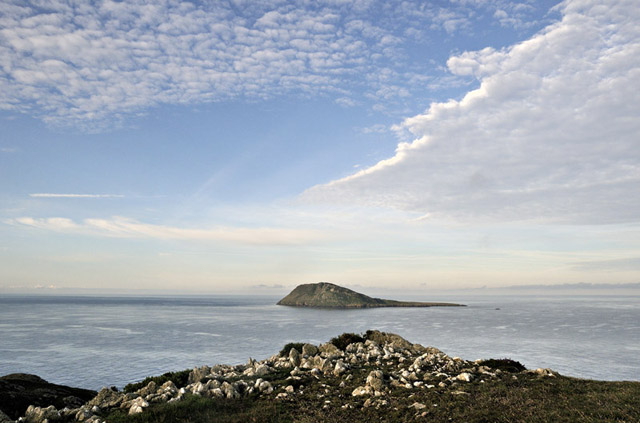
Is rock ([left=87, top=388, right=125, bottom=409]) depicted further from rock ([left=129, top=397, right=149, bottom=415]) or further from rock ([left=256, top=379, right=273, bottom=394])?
rock ([left=256, top=379, right=273, bottom=394])

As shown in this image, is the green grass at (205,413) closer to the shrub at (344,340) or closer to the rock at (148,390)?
the rock at (148,390)

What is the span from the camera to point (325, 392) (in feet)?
68.4

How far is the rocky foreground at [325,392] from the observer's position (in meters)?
17.7

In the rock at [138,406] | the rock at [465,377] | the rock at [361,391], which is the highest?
the rock at [465,377]

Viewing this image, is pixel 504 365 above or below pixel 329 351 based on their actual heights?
above

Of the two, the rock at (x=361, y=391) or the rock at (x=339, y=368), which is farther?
the rock at (x=339, y=368)

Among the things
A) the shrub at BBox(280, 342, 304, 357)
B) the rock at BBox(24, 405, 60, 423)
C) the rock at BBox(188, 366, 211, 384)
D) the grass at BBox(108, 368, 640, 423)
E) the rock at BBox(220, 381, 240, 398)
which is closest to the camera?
the grass at BBox(108, 368, 640, 423)

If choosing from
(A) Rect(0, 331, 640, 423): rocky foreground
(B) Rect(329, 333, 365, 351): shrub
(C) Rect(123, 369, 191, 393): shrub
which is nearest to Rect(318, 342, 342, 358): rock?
(A) Rect(0, 331, 640, 423): rocky foreground

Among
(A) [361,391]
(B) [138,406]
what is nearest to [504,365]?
(A) [361,391]

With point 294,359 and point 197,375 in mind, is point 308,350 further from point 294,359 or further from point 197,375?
point 197,375

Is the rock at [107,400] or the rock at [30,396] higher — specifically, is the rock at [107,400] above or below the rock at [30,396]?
above

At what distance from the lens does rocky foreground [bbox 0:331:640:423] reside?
1767cm

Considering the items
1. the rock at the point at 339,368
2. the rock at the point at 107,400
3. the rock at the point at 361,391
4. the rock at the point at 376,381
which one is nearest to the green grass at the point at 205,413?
the rock at the point at 107,400

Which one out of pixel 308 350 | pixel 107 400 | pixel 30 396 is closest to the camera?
pixel 107 400
